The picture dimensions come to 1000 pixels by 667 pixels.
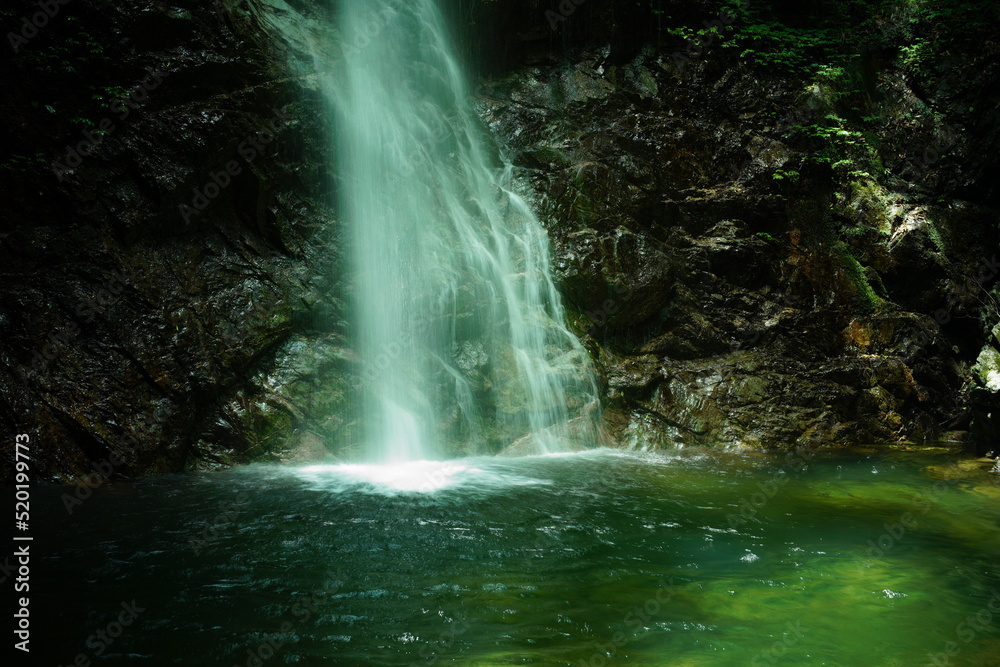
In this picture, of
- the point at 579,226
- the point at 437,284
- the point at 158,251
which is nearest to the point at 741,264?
the point at 579,226

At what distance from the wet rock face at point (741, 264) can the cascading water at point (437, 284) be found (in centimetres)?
83

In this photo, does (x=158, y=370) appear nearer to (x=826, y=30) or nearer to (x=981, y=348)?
(x=981, y=348)

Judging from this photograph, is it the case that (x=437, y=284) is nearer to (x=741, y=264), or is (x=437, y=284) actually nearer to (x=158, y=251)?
(x=158, y=251)

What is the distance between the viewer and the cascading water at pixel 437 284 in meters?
8.92

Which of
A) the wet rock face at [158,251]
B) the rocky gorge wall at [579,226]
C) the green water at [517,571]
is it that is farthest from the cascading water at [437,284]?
the green water at [517,571]

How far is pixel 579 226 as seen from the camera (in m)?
10.9

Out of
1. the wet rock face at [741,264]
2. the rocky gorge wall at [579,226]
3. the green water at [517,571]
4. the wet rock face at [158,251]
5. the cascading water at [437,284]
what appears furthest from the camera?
the wet rock face at [741,264]

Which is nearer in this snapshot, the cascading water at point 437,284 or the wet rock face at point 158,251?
the wet rock face at point 158,251

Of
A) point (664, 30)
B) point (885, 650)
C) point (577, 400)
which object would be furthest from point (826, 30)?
point (885, 650)

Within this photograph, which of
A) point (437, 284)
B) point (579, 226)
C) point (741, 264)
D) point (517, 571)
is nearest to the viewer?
point (517, 571)

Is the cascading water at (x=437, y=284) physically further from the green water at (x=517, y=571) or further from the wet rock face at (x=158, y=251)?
the green water at (x=517, y=571)

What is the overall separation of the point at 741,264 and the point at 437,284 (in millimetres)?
6257

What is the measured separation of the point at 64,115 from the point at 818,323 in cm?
1317

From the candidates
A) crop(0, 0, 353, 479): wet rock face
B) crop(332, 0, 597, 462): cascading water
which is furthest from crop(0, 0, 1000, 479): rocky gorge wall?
crop(332, 0, 597, 462): cascading water
